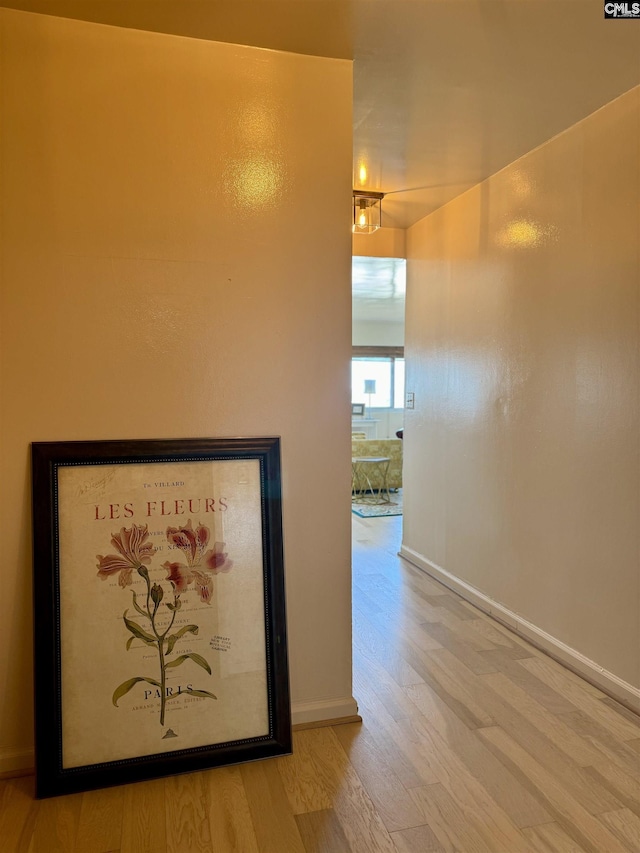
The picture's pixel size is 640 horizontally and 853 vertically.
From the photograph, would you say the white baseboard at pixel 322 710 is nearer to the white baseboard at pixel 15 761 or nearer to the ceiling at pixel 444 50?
the white baseboard at pixel 15 761

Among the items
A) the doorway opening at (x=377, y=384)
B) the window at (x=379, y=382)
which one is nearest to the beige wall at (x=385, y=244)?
the doorway opening at (x=377, y=384)

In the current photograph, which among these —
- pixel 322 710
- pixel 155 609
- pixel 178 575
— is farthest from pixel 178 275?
pixel 322 710

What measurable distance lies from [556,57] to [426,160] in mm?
952

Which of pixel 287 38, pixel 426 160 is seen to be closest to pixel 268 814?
pixel 287 38

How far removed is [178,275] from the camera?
6.19 feet

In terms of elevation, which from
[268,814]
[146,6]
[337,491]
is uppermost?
[146,6]

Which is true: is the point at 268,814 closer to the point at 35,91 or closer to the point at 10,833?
the point at 10,833

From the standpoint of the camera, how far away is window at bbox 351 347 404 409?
1021 centimetres

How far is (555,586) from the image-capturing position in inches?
103

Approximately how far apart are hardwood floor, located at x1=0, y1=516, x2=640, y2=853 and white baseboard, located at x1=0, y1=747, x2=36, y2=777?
3 centimetres

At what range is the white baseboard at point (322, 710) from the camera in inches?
80.6

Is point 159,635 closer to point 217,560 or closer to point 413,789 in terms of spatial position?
point 217,560

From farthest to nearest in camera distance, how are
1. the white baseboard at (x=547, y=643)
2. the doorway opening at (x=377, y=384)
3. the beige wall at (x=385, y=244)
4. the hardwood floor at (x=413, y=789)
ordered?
the doorway opening at (x=377, y=384), the beige wall at (x=385, y=244), the white baseboard at (x=547, y=643), the hardwood floor at (x=413, y=789)

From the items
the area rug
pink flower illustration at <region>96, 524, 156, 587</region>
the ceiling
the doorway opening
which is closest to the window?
the doorway opening
